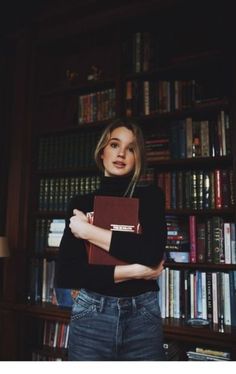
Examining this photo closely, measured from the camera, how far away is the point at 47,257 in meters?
2.13

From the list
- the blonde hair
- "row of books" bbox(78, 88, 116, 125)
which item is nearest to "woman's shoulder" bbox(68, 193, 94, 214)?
the blonde hair

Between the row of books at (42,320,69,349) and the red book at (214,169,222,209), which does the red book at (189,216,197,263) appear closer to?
the red book at (214,169,222,209)

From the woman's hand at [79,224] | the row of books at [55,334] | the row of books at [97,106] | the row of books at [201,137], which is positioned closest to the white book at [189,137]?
the row of books at [201,137]

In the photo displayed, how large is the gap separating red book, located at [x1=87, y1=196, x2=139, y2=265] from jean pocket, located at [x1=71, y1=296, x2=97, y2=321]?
130 mm

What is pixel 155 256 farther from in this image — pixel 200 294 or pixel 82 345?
pixel 200 294

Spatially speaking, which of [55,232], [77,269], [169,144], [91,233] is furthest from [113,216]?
[55,232]

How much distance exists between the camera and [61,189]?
6.78 ft

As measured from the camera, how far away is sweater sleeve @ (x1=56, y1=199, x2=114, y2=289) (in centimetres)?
97

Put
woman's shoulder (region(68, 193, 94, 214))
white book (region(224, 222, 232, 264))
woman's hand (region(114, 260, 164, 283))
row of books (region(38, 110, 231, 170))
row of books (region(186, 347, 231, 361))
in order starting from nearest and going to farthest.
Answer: woman's hand (region(114, 260, 164, 283)) → woman's shoulder (region(68, 193, 94, 214)) → row of books (region(186, 347, 231, 361)) → white book (region(224, 222, 232, 264)) → row of books (region(38, 110, 231, 170))

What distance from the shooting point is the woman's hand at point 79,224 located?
102 centimetres

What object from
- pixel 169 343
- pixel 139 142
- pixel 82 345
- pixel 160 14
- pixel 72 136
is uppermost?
pixel 160 14

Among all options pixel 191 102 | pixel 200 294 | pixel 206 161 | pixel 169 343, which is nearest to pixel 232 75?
pixel 191 102

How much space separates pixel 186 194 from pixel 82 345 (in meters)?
1.01

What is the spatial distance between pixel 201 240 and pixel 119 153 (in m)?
0.81
